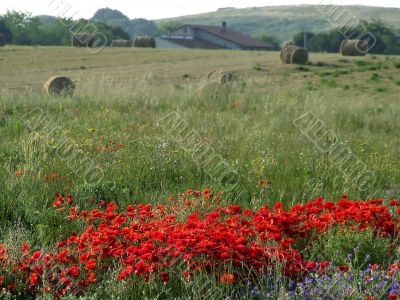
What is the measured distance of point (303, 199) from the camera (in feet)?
21.6

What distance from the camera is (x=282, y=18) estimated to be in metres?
167

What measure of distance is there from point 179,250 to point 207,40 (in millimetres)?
91118

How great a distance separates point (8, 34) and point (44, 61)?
4445 cm

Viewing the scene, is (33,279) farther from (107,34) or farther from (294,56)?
(107,34)

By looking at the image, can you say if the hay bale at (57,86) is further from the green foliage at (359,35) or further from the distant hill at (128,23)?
the distant hill at (128,23)

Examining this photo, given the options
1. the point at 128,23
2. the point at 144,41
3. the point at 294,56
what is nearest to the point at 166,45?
the point at 144,41

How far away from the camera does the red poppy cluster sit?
4.04 metres

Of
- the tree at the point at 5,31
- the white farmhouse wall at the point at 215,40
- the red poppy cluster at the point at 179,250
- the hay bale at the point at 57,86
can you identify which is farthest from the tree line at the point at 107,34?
the red poppy cluster at the point at 179,250

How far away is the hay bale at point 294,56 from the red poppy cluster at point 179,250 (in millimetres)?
26798

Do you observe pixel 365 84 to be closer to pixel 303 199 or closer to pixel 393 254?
pixel 303 199

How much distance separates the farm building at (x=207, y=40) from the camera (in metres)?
86.7

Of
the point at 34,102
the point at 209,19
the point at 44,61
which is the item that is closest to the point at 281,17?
the point at 209,19

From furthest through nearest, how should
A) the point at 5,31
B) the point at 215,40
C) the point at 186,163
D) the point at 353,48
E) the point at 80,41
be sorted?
the point at 215,40 < the point at 5,31 < the point at 80,41 < the point at 353,48 < the point at 186,163

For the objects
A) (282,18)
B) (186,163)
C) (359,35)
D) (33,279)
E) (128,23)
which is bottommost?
(186,163)
